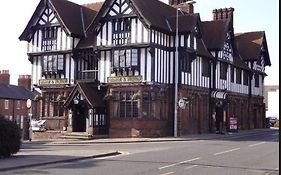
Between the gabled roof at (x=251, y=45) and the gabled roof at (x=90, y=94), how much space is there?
73.6 feet

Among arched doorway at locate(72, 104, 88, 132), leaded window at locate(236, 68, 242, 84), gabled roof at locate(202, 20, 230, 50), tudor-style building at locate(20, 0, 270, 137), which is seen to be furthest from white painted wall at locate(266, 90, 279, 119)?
arched doorway at locate(72, 104, 88, 132)

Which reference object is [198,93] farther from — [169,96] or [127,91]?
[127,91]

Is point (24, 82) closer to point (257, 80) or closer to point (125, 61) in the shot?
point (257, 80)

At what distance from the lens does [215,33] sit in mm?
44594

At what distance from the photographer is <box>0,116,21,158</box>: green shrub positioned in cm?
1827

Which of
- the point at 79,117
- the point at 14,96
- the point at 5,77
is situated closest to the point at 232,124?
the point at 79,117

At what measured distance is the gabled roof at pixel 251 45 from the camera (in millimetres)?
53406

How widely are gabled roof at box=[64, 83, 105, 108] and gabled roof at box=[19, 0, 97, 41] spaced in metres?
4.53

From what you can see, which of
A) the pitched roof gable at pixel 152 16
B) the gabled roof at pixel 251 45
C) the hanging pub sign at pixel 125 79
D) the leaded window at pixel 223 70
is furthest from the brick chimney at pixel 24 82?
the hanging pub sign at pixel 125 79

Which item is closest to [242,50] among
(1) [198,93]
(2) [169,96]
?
(1) [198,93]

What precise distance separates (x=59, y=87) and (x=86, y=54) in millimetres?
3679

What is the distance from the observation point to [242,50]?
54.5 metres

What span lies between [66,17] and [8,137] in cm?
2169

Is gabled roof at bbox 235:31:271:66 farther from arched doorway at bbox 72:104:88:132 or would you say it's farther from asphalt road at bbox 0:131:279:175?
asphalt road at bbox 0:131:279:175
